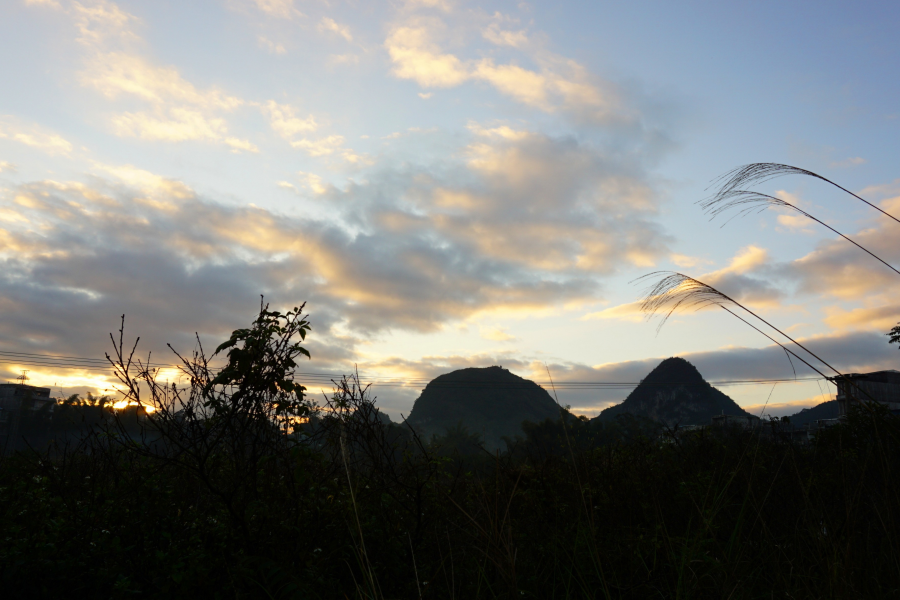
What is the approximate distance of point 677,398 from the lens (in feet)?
380

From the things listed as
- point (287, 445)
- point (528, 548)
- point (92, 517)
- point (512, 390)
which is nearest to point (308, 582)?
point (287, 445)

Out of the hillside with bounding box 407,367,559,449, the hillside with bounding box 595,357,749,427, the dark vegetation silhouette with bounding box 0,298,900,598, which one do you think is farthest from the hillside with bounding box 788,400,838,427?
the hillside with bounding box 407,367,559,449

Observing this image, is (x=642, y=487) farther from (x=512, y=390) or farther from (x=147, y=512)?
(x=512, y=390)

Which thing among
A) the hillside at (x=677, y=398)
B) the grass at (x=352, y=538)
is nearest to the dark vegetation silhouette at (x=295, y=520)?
the grass at (x=352, y=538)

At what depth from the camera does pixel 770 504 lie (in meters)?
3.78

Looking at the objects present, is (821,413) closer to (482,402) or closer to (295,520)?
(295,520)

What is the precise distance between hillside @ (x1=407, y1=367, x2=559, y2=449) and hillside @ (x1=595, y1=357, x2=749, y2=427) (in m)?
24.9

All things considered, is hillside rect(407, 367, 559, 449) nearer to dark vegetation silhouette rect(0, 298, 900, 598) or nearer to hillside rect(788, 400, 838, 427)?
hillside rect(788, 400, 838, 427)

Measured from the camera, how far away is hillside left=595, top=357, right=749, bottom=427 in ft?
359

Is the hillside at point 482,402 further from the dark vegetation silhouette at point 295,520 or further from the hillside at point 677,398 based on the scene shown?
the dark vegetation silhouette at point 295,520

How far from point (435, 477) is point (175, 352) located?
2.42 metres

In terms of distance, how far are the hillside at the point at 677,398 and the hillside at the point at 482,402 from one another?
24.9m

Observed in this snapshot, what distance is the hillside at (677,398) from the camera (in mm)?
109500

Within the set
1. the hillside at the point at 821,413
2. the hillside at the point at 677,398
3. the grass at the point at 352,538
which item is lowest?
the grass at the point at 352,538
